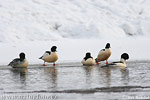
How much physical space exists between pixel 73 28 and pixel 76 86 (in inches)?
576

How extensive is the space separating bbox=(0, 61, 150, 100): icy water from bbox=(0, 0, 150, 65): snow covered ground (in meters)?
6.36

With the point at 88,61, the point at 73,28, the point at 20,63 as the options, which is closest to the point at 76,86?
the point at 20,63

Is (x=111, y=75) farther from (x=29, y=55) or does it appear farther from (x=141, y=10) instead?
(x=141, y=10)

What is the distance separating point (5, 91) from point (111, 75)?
4.11 metres

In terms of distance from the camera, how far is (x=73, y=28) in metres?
26.0

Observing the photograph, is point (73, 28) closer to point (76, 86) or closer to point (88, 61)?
point (88, 61)

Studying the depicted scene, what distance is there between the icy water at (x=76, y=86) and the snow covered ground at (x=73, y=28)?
636cm

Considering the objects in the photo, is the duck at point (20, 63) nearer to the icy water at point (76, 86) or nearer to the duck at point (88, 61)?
the duck at point (88, 61)

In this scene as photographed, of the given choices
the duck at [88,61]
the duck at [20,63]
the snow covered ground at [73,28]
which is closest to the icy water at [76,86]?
the duck at [20,63]

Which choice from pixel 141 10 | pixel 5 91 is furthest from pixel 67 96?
pixel 141 10

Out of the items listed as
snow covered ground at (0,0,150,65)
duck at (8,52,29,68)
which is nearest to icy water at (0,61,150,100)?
duck at (8,52,29,68)

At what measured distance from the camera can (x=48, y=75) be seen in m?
14.5

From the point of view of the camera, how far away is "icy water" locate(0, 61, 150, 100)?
32.8 ft

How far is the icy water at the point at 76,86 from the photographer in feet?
32.8
